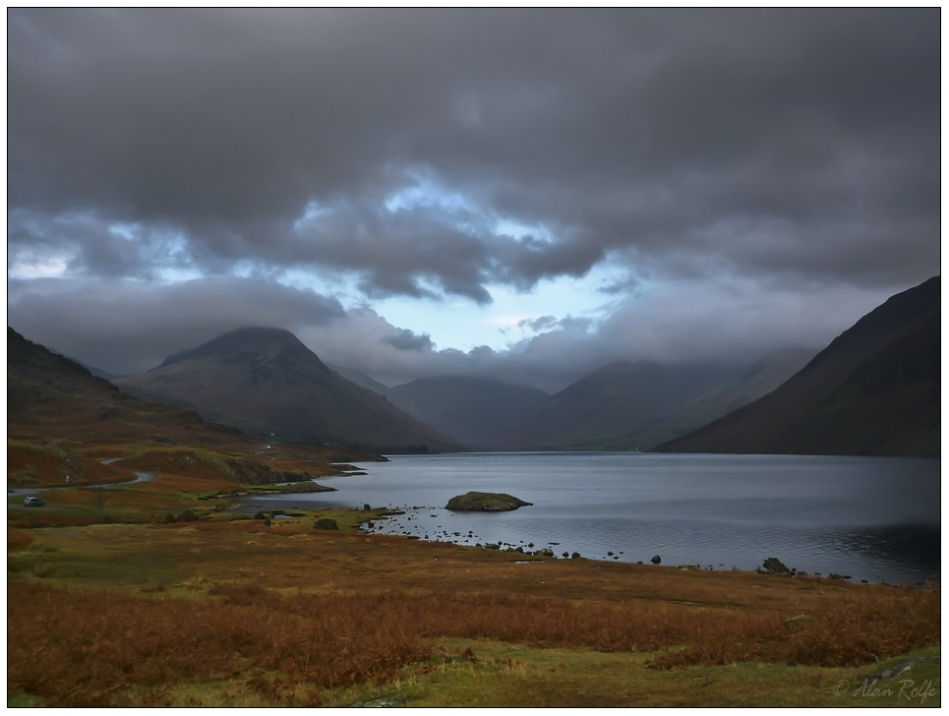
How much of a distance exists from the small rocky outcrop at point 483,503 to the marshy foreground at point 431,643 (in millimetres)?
85191

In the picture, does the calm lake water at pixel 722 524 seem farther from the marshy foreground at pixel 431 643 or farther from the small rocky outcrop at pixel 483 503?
the marshy foreground at pixel 431 643

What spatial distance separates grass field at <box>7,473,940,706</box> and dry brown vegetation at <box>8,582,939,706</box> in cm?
8

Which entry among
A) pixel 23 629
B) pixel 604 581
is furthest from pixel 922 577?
pixel 23 629

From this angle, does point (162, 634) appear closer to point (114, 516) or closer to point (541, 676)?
point (541, 676)

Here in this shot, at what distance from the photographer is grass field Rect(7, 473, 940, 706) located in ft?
57.0

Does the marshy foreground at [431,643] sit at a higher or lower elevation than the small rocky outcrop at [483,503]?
higher

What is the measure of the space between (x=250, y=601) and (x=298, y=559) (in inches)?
931

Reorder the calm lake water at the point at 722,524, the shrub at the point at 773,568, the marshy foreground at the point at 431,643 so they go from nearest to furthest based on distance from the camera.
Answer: the marshy foreground at the point at 431,643, the shrub at the point at 773,568, the calm lake water at the point at 722,524

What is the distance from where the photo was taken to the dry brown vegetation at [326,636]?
18797mm

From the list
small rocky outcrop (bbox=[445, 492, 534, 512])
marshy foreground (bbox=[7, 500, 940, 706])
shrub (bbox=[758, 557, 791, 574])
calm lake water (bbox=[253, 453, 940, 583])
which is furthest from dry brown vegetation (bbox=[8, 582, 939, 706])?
small rocky outcrop (bbox=[445, 492, 534, 512])

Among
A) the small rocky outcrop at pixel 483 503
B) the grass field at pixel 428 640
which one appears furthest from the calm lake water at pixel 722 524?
the grass field at pixel 428 640

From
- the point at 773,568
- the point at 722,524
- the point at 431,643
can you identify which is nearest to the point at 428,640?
the point at 431,643

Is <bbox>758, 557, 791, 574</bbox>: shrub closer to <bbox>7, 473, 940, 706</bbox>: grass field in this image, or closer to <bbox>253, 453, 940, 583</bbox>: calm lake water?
<bbox>253, 453, 940, 583</bbox>: calm lake water

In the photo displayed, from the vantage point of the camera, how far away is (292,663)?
20156mm
